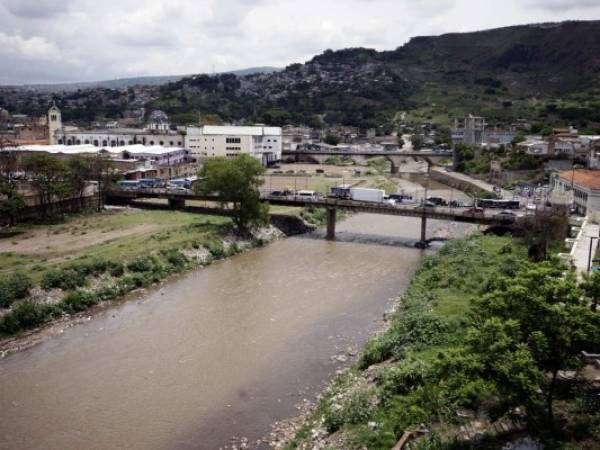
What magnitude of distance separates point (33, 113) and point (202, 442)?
20284 centimetres

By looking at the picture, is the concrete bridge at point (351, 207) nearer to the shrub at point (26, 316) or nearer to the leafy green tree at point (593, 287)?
the shrub at point (26, 316)

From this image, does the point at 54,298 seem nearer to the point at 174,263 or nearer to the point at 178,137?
the point at 174,263

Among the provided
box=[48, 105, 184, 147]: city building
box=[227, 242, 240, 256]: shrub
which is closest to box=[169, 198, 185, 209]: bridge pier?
box=[227, 242, 240, 256]: shrub

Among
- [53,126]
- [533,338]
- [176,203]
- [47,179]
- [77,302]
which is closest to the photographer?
[533,338]

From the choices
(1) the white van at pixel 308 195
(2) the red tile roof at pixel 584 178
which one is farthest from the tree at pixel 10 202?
(2) the red tile roof at pixel 584 178

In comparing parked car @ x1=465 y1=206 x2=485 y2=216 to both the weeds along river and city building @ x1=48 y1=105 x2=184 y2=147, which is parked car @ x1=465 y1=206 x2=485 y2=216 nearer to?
the weeds along river

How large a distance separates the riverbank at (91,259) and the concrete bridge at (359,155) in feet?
173

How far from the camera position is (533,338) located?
13234mm

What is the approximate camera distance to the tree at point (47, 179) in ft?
148

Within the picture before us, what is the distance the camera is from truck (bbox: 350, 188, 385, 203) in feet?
156

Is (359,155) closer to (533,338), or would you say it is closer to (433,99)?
(433,99)

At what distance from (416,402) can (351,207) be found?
2932 cm

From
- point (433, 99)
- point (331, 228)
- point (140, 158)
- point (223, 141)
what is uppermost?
point (433, 99)

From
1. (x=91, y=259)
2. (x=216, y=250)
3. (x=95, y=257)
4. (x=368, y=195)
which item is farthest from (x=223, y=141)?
(x=91, y=259)
